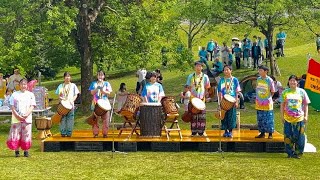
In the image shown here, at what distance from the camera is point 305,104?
12.8m

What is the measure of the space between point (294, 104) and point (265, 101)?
1.40m

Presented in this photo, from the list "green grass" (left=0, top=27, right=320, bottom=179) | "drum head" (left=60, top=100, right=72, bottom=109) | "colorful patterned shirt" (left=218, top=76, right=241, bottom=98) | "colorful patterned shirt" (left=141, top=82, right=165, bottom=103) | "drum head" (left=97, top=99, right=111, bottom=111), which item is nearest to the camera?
"green grass" (left=0, top=27, right=320, bottom=179)

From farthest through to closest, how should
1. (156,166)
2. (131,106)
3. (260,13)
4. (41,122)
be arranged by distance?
1. (260,13)
2. (41,122)
3. (131,106)
4. (156,166)

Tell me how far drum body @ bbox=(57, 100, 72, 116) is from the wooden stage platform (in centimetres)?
77

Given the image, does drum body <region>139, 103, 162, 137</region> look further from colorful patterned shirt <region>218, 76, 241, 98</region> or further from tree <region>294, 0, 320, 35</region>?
tree <region>294, 0, 320, 35</region>

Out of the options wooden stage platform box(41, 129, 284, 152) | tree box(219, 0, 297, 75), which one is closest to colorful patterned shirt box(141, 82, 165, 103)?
wooden stage platform box(41, 129, 284, 152)

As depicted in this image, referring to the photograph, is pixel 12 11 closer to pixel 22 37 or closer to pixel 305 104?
pixel 22 37

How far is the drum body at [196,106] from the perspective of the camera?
14396mm

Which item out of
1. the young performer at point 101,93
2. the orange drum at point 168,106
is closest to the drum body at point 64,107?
the young performer at point 101,93

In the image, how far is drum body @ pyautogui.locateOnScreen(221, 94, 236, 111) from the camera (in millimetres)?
14078

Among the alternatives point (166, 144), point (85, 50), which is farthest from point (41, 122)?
point (85, 50)

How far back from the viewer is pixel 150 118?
1441 cm

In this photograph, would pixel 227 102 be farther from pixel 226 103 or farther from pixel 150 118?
pixel 150 118

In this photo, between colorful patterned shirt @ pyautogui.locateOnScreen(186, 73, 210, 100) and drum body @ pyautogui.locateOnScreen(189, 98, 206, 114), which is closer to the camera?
drum body @ pyautogui.locateOnScreen(189, 98, 206, 114)
